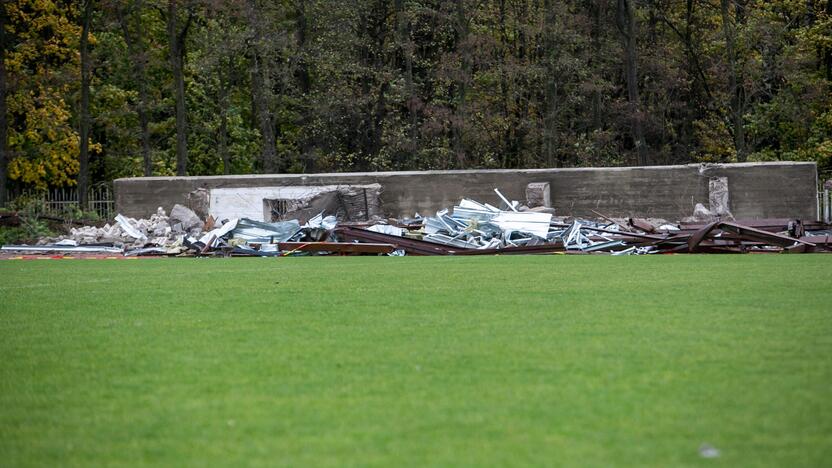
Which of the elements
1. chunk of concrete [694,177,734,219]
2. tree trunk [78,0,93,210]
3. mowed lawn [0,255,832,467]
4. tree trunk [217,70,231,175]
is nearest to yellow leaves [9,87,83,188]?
tree trunk [78,0,93,210]

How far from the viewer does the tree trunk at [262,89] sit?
41406 mm

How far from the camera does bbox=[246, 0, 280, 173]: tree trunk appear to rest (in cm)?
4141

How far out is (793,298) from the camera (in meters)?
11.0

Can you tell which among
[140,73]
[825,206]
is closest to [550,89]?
[825,206]

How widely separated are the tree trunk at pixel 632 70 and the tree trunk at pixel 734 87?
11.9 ft

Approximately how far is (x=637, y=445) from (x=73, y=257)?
68.1 ft

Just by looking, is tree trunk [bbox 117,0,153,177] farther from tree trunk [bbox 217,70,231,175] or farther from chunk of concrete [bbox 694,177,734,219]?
chunk of concrete [bbox 694,177,734,219]

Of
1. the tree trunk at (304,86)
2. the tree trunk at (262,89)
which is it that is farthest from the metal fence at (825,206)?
the tree trunk at (304,86)

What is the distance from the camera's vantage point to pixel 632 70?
41.0 meters

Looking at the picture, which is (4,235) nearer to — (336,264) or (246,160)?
(336,264)

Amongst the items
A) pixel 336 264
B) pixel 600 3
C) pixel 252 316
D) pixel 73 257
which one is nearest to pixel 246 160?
pixel 600 3

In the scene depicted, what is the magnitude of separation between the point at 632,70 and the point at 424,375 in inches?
1411

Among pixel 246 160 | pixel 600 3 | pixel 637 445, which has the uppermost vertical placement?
pixel 600 3

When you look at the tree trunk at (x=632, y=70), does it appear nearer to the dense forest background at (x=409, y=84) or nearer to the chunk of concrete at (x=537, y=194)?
the dense forest background at (x=409, y=84)
